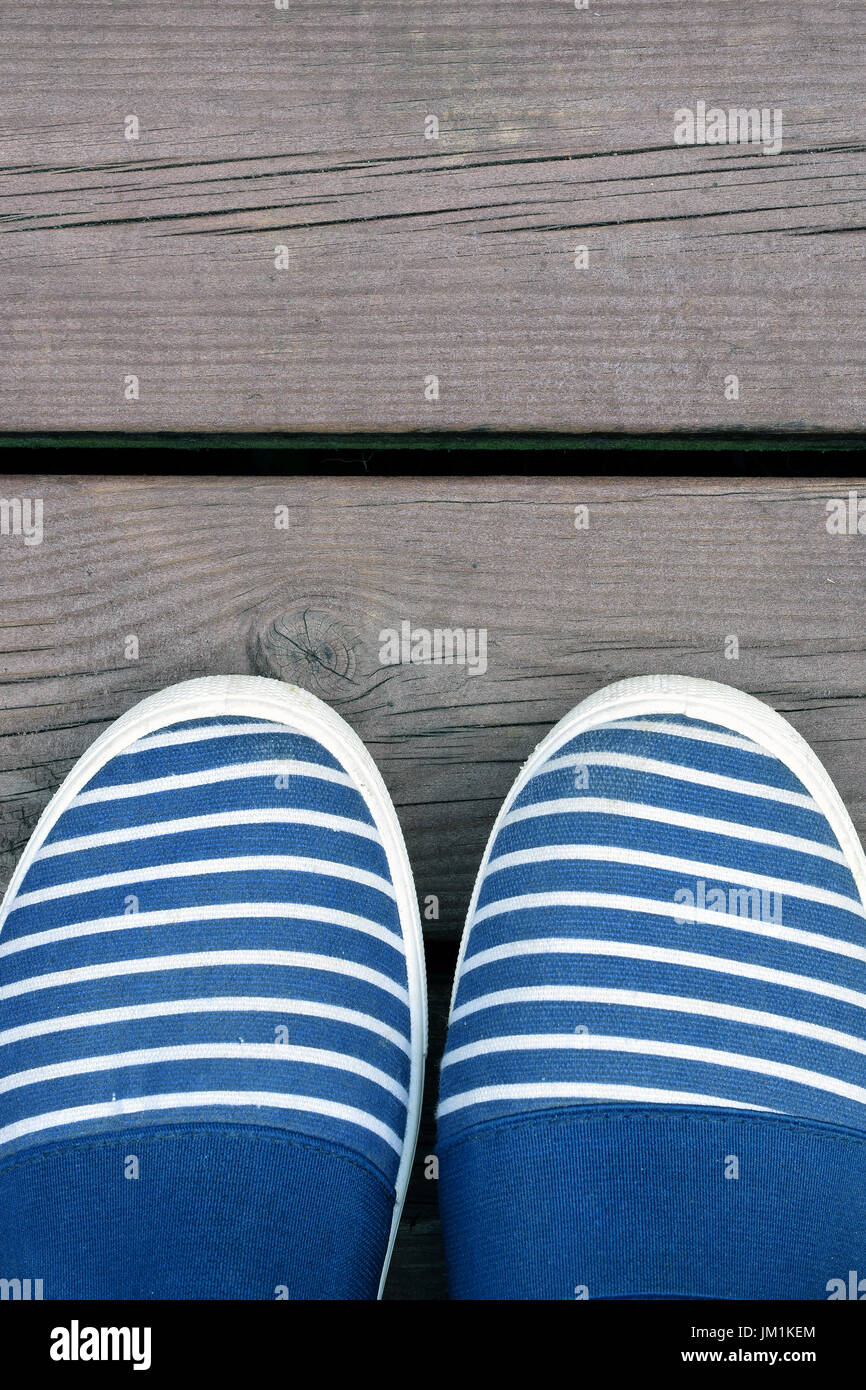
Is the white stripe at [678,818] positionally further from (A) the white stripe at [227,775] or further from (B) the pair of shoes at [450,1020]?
(A) the white stripe at [227,775]

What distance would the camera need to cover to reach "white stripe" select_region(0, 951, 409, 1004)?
3.01 ft

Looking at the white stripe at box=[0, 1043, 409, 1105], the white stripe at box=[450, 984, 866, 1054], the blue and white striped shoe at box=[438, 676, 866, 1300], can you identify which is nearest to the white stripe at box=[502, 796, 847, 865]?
the blue and white striped shoe at box=[438, 676, 866, 1300]

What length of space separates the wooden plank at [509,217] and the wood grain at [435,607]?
0.24ft

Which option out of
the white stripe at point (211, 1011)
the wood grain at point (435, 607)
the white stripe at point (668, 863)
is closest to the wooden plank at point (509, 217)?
the wood grain at point (435, 607)

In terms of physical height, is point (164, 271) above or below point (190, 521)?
above

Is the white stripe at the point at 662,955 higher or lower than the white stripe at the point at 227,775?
lower

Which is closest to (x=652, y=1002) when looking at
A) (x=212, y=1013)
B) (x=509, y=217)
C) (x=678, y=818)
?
(x=678, y=818)

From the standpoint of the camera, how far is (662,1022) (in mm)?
904

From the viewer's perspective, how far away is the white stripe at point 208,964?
919mm

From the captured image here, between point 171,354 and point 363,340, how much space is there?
0.48 feet
